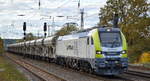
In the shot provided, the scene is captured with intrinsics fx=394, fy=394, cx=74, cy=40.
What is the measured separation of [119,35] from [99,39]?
152cm

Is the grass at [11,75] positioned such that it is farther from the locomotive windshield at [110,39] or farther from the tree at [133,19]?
the tree at [133,19]

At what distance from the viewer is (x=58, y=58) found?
43.1m

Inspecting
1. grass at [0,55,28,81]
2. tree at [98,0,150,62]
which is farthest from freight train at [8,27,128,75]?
tree at [98,0,150,62]

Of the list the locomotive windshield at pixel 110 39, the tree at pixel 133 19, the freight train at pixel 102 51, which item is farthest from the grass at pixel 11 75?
the tree at pixel 133 19

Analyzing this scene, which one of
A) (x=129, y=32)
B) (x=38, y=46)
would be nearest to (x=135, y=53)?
(x=129, y=32)

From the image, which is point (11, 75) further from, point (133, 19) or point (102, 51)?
point (133, 19)

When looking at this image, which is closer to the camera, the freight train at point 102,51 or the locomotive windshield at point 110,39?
the freight train at point 102,51

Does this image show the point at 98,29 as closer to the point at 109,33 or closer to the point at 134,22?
the point at 109,33

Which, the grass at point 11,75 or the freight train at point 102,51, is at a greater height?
the freight train at point 102,51

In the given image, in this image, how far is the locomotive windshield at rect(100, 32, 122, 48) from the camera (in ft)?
84.6

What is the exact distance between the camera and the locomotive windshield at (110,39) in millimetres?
25797

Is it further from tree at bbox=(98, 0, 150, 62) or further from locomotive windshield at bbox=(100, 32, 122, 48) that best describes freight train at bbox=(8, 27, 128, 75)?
tree at bbox=(98, 0, 150, 62)

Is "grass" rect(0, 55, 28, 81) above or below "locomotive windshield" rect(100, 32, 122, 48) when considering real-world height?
below

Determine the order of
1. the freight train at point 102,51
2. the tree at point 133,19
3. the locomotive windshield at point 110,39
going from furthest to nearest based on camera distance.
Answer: the tree at point 133,19 < the locomotive windshield at point 110,39 < the freight train at point 102,51
